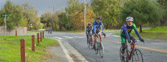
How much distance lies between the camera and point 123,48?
7.79 meters

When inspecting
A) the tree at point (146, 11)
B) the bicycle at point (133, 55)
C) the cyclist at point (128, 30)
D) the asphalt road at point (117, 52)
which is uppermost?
the tree at point (146, 11)

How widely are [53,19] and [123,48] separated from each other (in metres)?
74.6

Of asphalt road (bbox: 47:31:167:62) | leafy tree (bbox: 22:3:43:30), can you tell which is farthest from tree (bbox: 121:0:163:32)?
leafy tree (bbox: 22:3:43:30)

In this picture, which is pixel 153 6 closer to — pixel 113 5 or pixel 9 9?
pixel 9 9

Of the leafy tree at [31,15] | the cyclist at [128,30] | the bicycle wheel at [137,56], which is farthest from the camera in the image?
the leafy tree at [31,15]

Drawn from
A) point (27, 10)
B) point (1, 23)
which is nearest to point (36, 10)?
point (27, 10)

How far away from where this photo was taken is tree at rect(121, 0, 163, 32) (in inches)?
1178

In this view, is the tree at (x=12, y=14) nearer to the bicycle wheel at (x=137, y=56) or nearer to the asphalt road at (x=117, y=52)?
the asphalt road at (x=117, y=52)

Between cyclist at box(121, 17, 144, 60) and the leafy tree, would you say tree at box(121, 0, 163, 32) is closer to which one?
cyclist at box(121, 17, 144, 60)

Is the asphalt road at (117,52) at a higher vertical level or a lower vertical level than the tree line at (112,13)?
lower

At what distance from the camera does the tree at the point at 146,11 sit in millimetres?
29922

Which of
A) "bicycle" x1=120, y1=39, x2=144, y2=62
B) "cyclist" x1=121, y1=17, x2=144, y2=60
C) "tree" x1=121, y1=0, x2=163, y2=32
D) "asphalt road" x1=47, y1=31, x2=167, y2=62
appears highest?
"tree" x1=121, y1=0, x2=163, y2=32

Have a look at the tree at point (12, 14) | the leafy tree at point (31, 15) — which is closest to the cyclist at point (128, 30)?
the tree at point (12, 14)

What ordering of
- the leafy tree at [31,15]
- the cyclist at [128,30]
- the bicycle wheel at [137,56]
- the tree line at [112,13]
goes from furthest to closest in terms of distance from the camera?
the leafy tree at [31,15] → the tree line at [112,13] → the cyclist at [128,30] → the bicycle wheel at [137,56]
